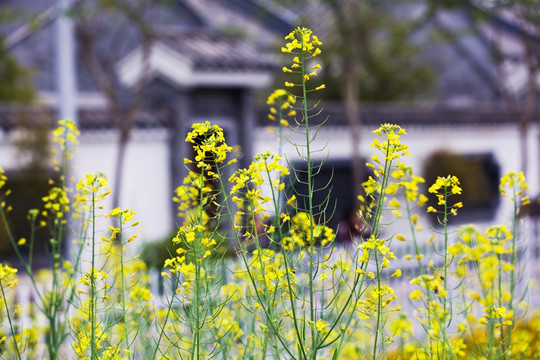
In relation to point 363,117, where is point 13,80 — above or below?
above

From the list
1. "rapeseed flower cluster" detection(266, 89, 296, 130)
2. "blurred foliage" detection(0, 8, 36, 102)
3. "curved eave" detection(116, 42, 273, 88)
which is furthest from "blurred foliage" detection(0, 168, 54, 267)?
"rapeseed flower cluster" detection(266, 89, 296, 130)

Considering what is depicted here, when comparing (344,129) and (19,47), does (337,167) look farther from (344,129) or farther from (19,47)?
(19,47)

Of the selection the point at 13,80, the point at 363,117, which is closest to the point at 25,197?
the point at 13,80

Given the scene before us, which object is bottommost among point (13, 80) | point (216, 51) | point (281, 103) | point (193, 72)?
point (281, 103)

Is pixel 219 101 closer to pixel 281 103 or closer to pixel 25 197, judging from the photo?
pixel 25 197

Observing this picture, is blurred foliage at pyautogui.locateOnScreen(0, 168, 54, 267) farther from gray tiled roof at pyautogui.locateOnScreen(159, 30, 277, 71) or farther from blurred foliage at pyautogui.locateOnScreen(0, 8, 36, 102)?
blurred foliage at pyautogui.locateOnScreen(0, 8, 36, 102)

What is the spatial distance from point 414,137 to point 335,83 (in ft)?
6.56

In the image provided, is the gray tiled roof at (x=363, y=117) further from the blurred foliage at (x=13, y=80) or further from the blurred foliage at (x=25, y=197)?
the blurred foliage at (x=13, y=80)

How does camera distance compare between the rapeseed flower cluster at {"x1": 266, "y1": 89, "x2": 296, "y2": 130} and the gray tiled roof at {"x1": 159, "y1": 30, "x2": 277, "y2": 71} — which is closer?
the rapeseed flower cluster at {"x1": 266, "y1": 89, "x2": 296, "y2": 130}

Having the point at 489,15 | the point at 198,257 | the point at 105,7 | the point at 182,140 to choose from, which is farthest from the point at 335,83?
the point at 198,257

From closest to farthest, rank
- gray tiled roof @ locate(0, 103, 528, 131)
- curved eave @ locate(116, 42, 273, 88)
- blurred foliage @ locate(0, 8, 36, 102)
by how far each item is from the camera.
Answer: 1. gray tiled roof @ locate(0, 103, 528, 131)
2. curved eave @ locate(116, 42, 273, 88)
3. blurred foliage @ locate(0, 8, 36, 102)

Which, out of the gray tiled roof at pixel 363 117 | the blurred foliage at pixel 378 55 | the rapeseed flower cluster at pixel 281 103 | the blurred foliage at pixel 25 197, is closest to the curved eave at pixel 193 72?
the gray tiled roof at pixel 363 117

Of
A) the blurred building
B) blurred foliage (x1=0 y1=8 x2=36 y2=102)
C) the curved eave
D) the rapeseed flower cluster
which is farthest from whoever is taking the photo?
blurred foliage (x1=0 y1=8 x2=36 y2=102)

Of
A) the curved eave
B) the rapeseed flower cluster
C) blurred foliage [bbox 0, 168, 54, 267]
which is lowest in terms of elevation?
blurred foliage [bbox 0, 168, 54, 267]
